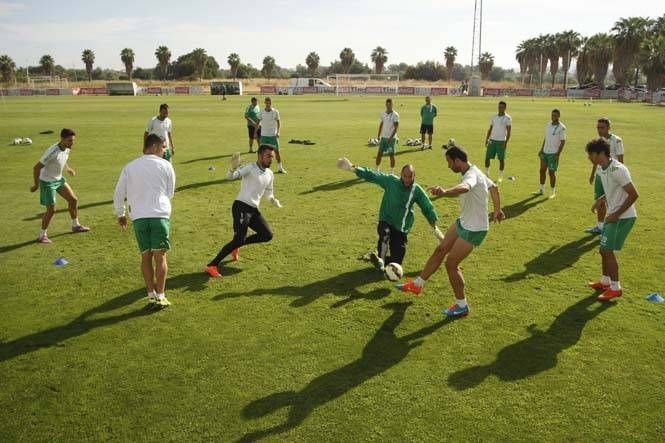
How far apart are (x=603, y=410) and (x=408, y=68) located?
139778 mm

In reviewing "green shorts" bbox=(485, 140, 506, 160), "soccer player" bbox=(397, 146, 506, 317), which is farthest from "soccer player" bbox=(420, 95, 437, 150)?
"soccer player" bbox=(397, 146, 506, 317)

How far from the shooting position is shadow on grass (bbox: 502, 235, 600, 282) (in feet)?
27.7

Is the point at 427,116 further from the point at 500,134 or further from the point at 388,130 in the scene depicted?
the point at 500,134

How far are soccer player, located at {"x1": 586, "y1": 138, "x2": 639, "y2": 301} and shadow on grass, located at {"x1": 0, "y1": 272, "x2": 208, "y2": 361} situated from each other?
20.6 ft

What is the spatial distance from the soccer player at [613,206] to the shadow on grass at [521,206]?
14.4 ft

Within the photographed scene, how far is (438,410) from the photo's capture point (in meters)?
4.92

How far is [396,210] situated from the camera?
806 cm

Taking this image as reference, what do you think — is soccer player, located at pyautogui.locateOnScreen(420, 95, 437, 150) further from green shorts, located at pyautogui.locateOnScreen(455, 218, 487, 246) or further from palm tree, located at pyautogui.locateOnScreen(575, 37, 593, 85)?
palm tree, located at pyautogui.locateOnScreen(575, 37, 593, 85)

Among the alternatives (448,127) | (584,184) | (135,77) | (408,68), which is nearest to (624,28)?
(408,68)

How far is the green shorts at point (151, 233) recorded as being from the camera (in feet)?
22.0

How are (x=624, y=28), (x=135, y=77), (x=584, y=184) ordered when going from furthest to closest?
(x=135, y=77)
(x=624, y=28)
(x=584, y=184)

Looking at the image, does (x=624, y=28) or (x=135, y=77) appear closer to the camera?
(x=624, y=28)

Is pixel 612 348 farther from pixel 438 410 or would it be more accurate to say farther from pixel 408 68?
pixel 408 68

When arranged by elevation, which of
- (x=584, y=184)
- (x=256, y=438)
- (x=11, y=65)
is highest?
(x=11, y=65)
